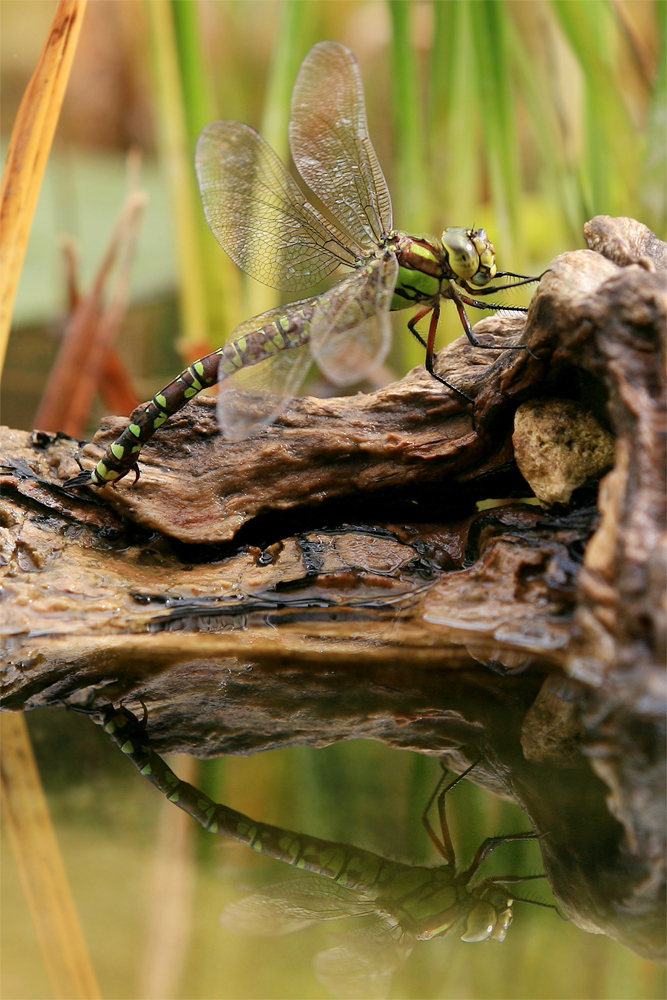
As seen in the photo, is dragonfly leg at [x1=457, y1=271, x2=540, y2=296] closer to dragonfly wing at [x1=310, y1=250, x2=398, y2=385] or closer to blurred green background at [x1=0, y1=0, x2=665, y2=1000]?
dragonfly wing at [x1=310, y1=250, x2=398, y2=385]

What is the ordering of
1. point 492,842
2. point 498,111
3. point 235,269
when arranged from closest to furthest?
point 492,842, point 498,111, point 235,269

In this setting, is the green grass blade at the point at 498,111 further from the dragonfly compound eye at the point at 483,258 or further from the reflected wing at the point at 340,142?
the dragonfly compound eye at the point at 483,258

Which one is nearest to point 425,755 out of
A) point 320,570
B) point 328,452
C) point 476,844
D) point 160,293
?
point 476,844

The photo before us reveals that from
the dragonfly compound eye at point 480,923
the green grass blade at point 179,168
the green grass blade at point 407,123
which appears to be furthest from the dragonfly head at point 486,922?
the green grass blade at point 407,123

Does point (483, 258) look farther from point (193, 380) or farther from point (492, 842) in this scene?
point (492, 842)

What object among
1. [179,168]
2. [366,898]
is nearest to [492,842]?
[366,898]

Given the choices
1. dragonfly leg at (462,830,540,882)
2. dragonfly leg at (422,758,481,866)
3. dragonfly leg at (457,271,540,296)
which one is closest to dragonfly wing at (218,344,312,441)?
dragonfly leg at (457,271,540,296)
